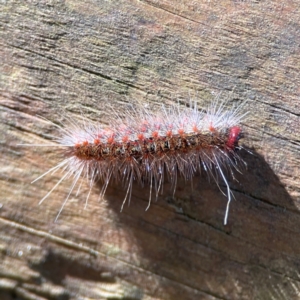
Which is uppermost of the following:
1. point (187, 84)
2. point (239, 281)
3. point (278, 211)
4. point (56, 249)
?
point (187, 84)

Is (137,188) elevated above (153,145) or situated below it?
below

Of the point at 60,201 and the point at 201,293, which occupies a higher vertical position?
the point at 60,201

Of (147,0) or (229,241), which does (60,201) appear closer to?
(229,241)

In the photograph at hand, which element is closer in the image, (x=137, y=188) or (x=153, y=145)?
(x=153, y=145)

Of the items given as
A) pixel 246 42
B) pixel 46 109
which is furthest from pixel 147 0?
pixel 46 109
